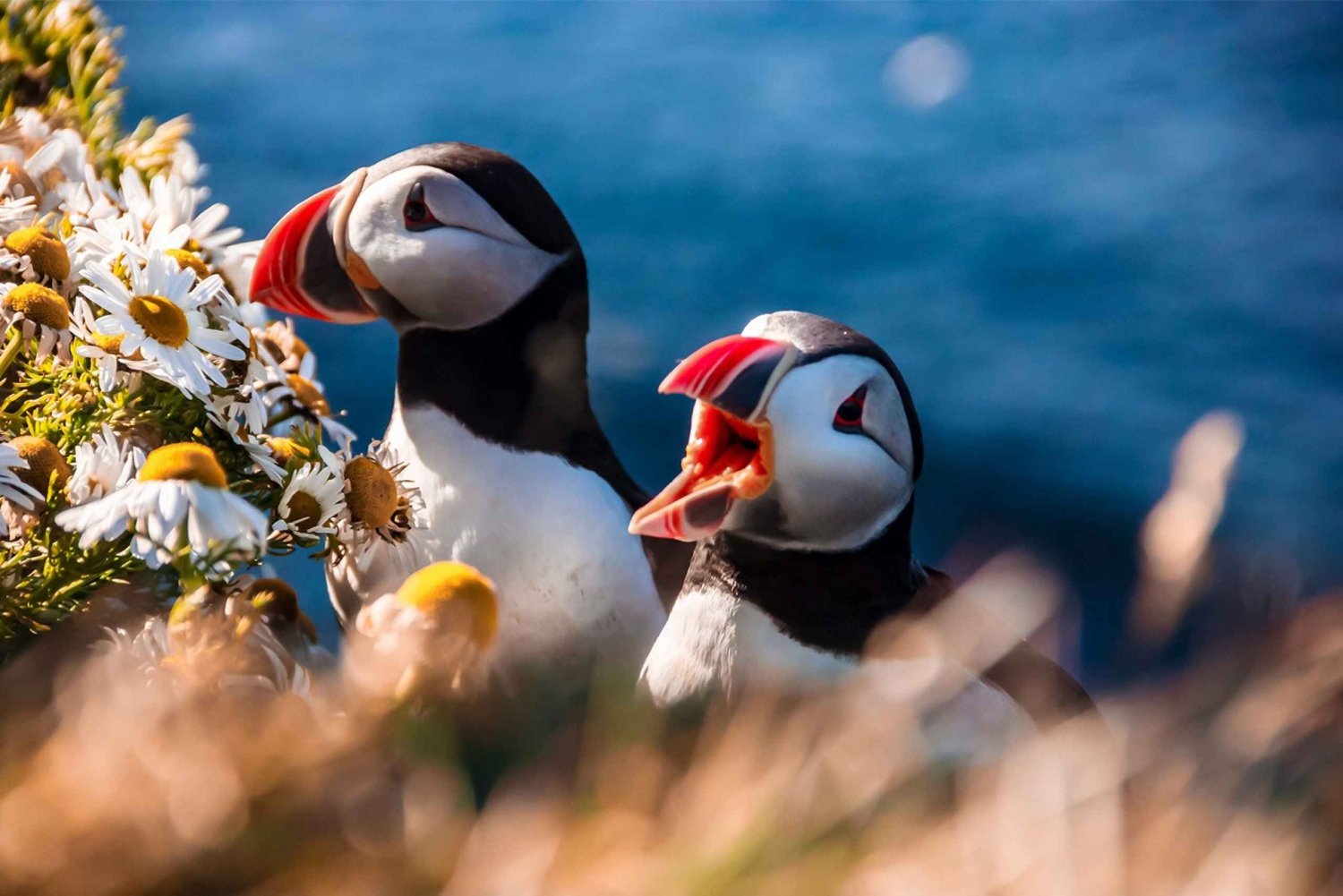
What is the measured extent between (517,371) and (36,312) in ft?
1.40

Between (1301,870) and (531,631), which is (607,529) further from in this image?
(1301,870)

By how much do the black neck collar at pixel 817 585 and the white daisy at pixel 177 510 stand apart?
417 millimetres

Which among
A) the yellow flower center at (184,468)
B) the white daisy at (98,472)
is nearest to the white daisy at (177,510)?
the yellow flower center at (184,468)

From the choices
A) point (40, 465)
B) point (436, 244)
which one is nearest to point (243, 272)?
point (436, 244)

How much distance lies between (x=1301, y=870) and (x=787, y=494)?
1.89ft

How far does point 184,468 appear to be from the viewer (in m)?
0.63

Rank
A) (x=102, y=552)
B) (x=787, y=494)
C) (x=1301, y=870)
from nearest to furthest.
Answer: (x=1301, y=870), (x=102, y=552), (x=787, y=494)

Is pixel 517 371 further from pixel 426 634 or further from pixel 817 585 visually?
pixel 426 634

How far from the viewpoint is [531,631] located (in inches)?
44.9

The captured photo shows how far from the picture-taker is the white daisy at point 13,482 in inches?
28.7

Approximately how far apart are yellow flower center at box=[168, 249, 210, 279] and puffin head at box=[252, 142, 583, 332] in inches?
5.9

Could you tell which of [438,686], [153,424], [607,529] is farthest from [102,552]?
[607,529]

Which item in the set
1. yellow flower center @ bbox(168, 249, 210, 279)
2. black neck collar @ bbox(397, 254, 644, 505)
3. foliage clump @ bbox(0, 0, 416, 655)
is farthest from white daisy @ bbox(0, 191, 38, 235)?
black neck collar @ bbox(397, 254, 644, 505)

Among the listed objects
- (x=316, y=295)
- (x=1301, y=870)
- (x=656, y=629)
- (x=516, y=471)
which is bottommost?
(x=656, y=629)
